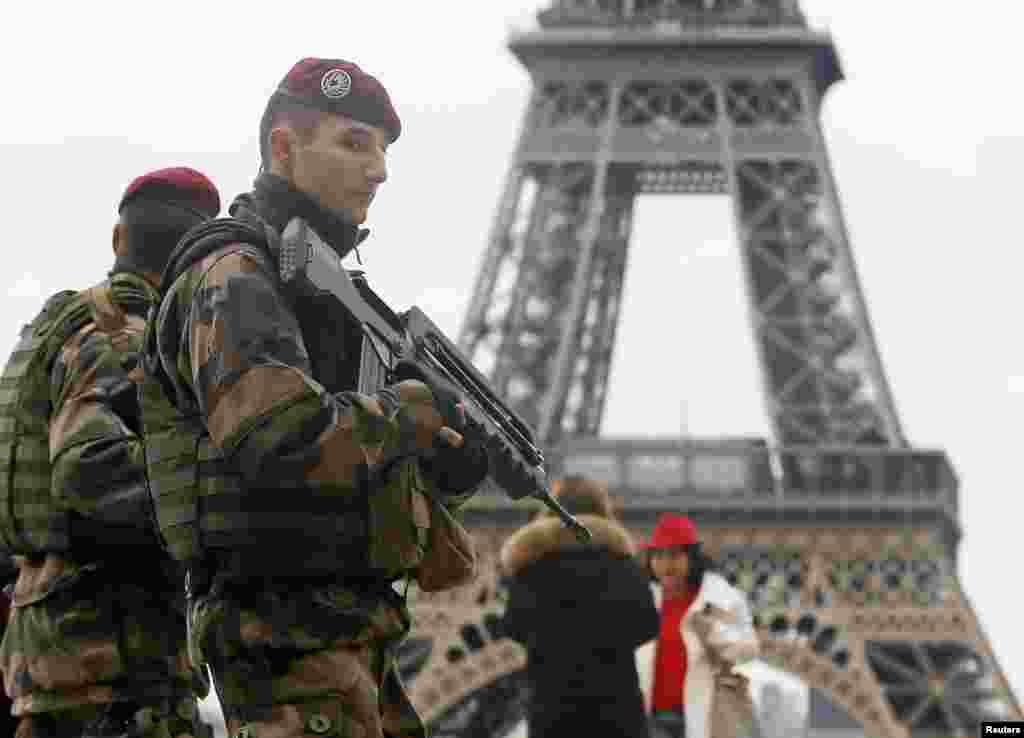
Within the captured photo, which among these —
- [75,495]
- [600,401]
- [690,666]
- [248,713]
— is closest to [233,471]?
[248,713]

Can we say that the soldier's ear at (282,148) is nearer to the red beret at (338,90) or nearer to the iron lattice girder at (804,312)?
the red beret at (338,90)

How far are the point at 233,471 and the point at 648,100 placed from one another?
3556cm

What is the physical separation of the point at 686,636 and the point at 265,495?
4.65 m

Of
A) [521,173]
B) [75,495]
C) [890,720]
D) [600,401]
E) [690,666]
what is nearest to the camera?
[75,495]

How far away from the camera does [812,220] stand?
3891 centimetres

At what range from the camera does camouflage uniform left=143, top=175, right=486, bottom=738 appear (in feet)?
16.0

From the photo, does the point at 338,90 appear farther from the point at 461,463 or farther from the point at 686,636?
the point at 686,636

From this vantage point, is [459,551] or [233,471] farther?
[459,551]

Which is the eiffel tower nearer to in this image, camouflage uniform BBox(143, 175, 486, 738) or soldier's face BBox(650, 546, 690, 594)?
soldier's face BBox(650, 546, 690, 594)

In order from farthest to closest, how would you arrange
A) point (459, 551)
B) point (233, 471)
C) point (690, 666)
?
point (690, 666)
point (459, 551)
point (233, 471)

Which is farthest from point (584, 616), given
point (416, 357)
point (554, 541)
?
point (416, 357)

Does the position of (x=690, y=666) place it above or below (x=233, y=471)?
above

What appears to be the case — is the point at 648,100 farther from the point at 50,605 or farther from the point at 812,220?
the point at 50,605

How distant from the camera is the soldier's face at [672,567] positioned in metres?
9.48
